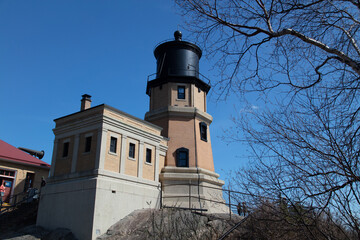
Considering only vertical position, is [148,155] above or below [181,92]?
below

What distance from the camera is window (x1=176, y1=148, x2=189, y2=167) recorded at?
24.5 m

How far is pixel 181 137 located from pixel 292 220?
1876cm

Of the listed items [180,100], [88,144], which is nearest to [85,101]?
[88,144]

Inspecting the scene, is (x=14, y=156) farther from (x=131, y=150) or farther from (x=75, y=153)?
(x=131, y=150)

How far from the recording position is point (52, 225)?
1909 centimetres

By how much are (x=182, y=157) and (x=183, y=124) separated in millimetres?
2714

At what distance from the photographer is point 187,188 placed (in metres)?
23.1

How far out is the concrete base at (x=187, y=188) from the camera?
22.4 meters

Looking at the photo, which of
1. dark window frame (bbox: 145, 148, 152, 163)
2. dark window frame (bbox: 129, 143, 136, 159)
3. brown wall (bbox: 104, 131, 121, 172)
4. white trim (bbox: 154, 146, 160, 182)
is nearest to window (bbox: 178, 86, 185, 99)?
white trim (bbox: 154, 146, 160, 182)

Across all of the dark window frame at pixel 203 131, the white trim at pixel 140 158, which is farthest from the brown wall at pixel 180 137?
the white trim at pixel 140 158

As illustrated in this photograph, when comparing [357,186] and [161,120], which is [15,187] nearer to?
[161,120]

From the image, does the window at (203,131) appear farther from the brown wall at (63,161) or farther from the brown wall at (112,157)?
the brown wall at (63,161)

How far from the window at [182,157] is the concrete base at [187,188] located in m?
0.69

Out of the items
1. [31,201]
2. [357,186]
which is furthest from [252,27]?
[31,201]
